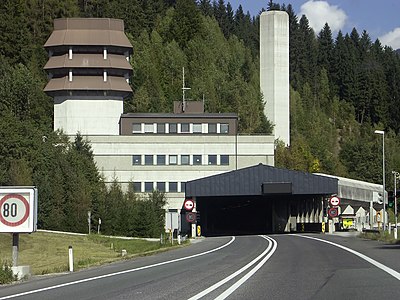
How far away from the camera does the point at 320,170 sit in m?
142

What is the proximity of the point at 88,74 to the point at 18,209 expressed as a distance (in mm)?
79134

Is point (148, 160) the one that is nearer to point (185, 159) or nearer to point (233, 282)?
point (185, 159)

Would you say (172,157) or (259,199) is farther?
(172,157)

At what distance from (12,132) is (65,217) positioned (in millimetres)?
15344

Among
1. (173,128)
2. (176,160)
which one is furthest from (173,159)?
(173,128)

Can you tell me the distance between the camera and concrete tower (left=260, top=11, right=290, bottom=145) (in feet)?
407

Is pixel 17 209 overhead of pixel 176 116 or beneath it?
beneath

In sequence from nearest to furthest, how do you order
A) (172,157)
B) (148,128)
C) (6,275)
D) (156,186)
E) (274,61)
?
(6,275) < (156,186) < (172,157) < (148,128) < (274,61)

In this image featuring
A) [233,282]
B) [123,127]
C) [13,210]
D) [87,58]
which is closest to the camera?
[233,282]

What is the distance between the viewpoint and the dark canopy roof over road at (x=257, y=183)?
8106 cm

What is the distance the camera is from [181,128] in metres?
102

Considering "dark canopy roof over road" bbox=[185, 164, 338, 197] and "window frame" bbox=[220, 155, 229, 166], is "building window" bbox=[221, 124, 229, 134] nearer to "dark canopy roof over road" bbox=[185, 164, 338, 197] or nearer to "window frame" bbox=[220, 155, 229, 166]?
"window frame" bbox=[220, 155, 229, 166]

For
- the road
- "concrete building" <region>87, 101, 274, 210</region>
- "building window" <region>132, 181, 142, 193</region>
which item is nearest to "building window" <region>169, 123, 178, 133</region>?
"concrete building" <region>87, 101, 274, 210</region>

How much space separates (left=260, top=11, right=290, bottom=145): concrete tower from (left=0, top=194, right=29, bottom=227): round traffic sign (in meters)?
102
